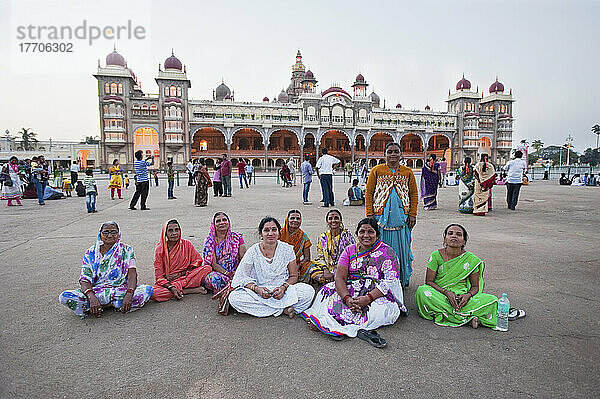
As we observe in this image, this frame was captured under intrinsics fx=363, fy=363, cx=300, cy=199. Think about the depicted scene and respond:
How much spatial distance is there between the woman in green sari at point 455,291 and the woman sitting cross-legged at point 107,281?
223cm

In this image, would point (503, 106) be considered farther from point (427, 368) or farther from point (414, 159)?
point (427, 368)

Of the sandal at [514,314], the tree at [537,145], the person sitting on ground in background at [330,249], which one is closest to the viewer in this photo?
the sandal at [514,314]

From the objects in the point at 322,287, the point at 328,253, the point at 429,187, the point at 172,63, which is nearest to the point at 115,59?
the point at 172,63

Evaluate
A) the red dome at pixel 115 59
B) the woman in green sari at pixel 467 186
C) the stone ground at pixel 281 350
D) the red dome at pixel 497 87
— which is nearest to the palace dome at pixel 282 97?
the red dome at pixel 115 59

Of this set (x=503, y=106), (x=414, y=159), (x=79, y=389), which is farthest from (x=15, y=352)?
(x=503, y=106)

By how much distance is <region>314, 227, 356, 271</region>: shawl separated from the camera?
337 centimetres

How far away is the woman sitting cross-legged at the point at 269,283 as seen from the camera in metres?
2.78

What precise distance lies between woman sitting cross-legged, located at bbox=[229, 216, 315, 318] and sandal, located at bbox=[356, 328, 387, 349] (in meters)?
0.56

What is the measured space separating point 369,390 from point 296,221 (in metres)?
1.83

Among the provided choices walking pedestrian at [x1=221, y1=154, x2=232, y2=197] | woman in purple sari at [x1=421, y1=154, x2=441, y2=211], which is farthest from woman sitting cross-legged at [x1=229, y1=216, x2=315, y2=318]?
walking pedestrian at [x1=221, y1=154, x2=232, y2=197]

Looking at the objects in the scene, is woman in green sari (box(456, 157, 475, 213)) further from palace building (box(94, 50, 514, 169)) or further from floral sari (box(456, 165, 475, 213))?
palace building (box(94, 50, 514, 169))

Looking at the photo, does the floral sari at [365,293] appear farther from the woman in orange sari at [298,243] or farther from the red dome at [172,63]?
the red dome at [172,63]

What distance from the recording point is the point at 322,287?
291 centimetres

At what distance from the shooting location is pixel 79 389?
1873mm
